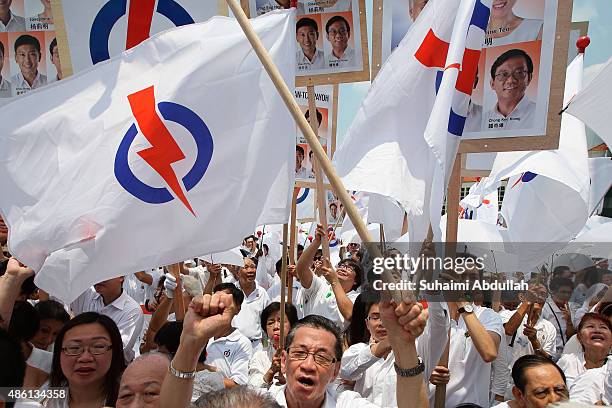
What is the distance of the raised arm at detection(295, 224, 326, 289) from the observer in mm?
4625

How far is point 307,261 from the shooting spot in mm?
4859

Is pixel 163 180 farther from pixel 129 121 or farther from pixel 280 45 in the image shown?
pixel 280 45

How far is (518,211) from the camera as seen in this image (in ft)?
16.4

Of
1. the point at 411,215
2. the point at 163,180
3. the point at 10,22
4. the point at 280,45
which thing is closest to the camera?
the point at 411,215

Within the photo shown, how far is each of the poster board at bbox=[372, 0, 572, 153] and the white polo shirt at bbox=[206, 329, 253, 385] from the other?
103 inches

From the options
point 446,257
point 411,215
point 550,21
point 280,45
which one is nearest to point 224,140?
point 280,45

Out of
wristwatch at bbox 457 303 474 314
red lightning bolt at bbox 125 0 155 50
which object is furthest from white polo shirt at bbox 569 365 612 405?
red lightning bolt at bbox 125 0 155 50

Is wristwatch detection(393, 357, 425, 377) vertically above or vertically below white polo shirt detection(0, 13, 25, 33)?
below

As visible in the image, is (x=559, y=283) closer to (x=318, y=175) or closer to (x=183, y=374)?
(x=318, y=175)

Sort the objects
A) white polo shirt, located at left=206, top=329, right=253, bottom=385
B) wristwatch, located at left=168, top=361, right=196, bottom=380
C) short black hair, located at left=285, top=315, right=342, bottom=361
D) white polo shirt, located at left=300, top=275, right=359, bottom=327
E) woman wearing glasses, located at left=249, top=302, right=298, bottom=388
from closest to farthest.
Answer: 1. wristwatch, located at left=168, top=361, right=196, bottom=380
2. short black hair, located at left=285, top=315, right=342, bottom=361
3. woman wearing glasses, located at left=249, top=302, right=298, bottom=388
4. white polo shirt, located at left=206, top=329, right=253, bottom=385
5. white polo shirt, located at left=300, top=275, right=359, bottom=327

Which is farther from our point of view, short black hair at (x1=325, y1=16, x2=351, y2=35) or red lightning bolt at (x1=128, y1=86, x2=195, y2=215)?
short black hair at (x1=325, y1=16, x2=351, y2=35)

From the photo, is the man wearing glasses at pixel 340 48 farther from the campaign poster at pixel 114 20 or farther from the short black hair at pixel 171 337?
the short black hair at pixel 171 337

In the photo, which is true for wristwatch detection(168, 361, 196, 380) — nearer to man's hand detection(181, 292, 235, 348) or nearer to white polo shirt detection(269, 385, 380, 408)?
man's hand detection(181, 292, 235, 348)

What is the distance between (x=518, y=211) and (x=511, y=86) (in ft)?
6.23
